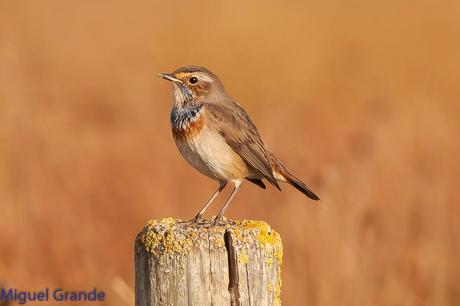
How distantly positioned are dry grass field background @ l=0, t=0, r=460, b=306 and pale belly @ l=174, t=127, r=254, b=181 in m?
0.90

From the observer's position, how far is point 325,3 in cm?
1795

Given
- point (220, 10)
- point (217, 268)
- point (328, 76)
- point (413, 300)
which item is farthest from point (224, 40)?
point (217, 268)

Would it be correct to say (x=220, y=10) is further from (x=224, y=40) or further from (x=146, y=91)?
(x=146, y=91)

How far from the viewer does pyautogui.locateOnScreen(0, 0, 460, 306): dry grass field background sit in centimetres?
773

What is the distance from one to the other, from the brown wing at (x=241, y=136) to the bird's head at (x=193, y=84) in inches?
5.7

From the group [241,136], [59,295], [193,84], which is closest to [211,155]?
[241,136]

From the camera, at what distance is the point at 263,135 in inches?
376

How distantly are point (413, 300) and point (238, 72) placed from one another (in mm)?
8091

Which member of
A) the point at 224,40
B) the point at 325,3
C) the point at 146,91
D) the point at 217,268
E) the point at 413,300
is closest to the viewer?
the point at 217,268

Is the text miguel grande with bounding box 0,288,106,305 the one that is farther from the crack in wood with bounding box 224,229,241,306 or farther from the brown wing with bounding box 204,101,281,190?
the crack in wood with bounding box 224,229,241,306

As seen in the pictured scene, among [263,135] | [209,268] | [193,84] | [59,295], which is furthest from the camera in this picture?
[263,135]

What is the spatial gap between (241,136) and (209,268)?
2.34 metres

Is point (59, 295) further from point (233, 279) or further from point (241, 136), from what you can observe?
point (233, 279)

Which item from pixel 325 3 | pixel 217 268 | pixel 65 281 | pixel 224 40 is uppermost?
pixel 325 3
